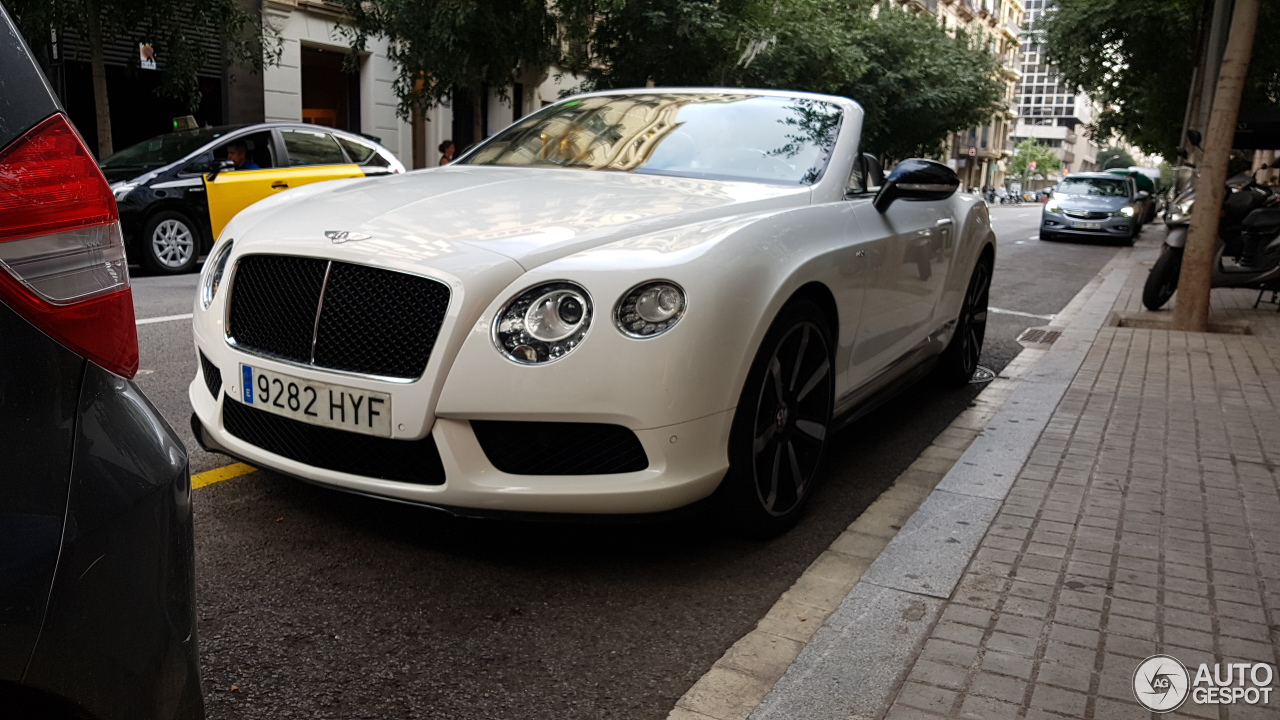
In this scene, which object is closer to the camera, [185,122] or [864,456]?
[864,456]

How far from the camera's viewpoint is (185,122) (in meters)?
12.2

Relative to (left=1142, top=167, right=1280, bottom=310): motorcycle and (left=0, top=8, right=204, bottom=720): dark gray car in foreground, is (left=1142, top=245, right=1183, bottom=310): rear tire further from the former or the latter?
(left=0, top=8, right=204, bottom=720): dark gray car in foreground

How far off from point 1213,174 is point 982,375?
10.8 ft

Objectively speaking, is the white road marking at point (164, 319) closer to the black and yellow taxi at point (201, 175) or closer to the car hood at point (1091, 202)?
the black and yellow taxi at point (201, 175)

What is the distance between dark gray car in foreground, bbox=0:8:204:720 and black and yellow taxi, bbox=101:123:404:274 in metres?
9.47

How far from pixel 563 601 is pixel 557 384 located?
2.09 ft

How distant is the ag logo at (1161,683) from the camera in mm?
2553

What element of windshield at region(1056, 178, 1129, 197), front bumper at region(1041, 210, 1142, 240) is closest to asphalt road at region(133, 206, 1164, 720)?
front bumper at region(1041, 210, 1142, 240)

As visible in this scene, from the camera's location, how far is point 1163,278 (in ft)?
33.9

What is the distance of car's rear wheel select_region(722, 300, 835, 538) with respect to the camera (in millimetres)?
3242

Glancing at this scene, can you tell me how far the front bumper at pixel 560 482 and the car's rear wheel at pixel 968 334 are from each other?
322cm

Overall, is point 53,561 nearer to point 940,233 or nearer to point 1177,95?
point 940,233

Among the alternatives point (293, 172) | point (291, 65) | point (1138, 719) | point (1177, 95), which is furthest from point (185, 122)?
point (1177, 95)

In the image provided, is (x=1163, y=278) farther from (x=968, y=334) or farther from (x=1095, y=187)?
(x=1095, y=187)
